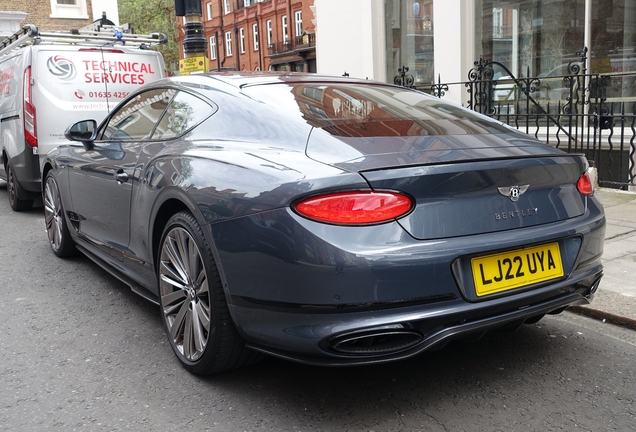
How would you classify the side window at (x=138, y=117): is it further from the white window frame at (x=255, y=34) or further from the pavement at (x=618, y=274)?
the white window frame at (x=255, y=34)

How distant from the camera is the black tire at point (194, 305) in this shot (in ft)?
9.69

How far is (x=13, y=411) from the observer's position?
2.93 meters

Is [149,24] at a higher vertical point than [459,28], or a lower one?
higher

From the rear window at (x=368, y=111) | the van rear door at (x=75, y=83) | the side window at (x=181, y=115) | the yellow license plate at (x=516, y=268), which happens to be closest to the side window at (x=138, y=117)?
the side window at (x=181, y=115)

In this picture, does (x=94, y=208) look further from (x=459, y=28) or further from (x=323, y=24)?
(x=323, y=24)

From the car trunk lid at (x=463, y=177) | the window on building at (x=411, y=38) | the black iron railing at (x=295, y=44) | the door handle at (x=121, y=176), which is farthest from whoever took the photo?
the black iron railing at (x=295, y=44)

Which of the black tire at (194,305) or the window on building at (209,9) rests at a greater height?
the window on building at (209,9)

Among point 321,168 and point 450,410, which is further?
point 450,410

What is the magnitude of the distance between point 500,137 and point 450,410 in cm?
129

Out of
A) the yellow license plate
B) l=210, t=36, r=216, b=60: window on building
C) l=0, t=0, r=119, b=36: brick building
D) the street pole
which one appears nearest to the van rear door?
the street pole

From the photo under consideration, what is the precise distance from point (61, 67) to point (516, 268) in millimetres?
6821

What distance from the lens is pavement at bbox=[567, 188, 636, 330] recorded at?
392 centimetres

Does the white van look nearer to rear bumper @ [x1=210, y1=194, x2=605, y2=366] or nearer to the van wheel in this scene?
the van wheel

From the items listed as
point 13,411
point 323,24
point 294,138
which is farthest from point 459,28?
point 13,411
